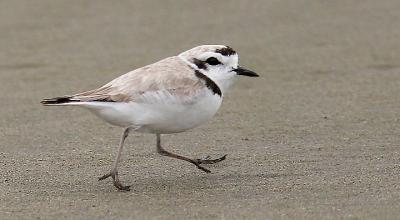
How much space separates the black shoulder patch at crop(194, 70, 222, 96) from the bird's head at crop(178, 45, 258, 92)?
0.03 meters

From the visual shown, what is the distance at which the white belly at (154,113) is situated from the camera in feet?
15.4

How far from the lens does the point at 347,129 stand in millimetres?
5816

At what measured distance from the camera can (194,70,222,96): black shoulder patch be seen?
486 cm

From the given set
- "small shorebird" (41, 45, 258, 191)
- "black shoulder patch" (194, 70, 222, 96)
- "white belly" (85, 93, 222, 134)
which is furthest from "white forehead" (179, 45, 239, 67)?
"white belly" (85, 93, 222, 134)

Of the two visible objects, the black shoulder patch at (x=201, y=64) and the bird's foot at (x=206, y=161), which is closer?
the black shoulder patch at (x=201, y=64)

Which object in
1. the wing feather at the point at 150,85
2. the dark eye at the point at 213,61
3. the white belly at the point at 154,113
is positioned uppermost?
the dark eye at the point at 213,61

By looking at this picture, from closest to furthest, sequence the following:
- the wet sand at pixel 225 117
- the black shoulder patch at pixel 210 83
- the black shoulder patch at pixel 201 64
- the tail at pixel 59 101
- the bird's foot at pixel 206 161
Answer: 1. the wet sand at pixel 225 117
2. the tail at pixel 59 101
3. the black shoulder patch at pixel 210 83
4. the black shoulder patch at pixel 201 64
5. the bird's foot at pixel 206 161

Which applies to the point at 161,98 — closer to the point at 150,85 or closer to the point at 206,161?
the point at 150,85

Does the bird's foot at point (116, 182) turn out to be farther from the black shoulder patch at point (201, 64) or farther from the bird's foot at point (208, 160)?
the black shoulder patch at point (201, 64)

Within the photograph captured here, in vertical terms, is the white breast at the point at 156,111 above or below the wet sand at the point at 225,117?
above

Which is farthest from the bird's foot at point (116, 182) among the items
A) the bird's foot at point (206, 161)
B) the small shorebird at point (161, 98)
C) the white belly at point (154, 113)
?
the bird's foot at point (206, 161)

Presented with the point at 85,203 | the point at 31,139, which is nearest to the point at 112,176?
the point at 85,203

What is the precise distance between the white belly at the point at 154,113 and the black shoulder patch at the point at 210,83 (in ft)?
0.22

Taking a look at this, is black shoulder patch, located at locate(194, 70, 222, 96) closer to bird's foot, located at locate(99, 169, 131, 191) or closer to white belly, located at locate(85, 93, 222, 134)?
white belly, located at locate(85, 93, 222, 134)
